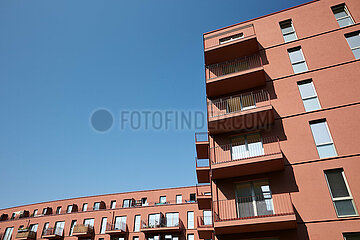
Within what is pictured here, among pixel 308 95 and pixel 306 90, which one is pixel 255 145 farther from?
pixel 306 90

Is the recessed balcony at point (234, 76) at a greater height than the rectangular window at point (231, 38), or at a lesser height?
lesser

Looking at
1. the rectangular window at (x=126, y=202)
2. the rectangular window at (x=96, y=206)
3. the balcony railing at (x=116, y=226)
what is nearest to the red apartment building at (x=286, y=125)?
the balcony railing at (x=116, y=226)

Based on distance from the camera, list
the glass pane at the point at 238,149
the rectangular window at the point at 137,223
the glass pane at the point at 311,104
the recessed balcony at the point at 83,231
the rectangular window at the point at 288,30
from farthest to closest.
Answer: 1. the recessed balcony at the point at 83,231
2. the rectangular window at the point at 137,223
3. the rectangular window at the point at 288,30
4. the glass pane at the point at 238,149
5. the glass pane at the point at 311,104

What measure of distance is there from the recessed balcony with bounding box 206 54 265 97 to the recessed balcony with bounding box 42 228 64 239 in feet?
107

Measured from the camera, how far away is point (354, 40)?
1412 centimetres

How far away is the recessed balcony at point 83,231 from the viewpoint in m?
32.8

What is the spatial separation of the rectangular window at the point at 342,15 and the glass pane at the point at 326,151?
8.52 m

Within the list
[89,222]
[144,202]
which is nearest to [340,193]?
[144,202]

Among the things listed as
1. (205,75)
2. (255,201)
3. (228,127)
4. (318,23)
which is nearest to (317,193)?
(255,201)

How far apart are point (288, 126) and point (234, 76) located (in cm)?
444

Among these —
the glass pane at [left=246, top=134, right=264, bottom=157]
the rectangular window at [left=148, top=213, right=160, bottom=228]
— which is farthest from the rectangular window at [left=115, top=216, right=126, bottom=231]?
the glass pane at [left=246, top=134, right=264, bottom=157]

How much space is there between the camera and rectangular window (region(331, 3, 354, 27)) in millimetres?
15001

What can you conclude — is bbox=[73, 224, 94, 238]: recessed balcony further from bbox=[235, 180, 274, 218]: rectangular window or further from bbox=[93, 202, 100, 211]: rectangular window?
bbox=[235, 180, 274, 218]: rectangular window

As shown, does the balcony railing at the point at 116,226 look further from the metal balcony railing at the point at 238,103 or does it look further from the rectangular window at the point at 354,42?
the rectangular window at the point at 354,42
